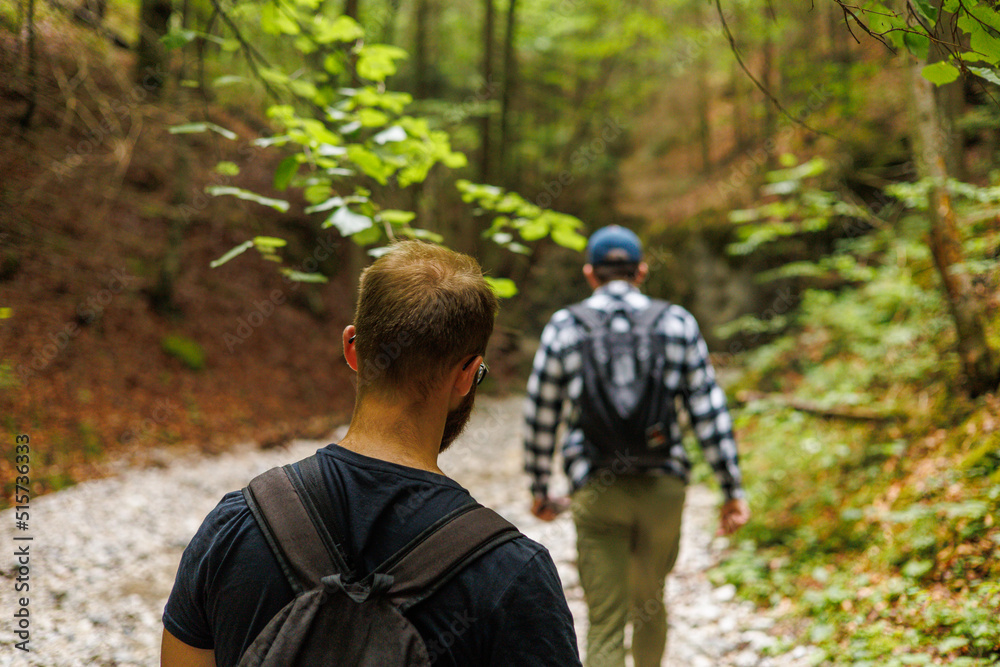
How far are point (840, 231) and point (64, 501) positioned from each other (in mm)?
11200

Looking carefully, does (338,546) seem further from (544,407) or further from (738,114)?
(738,114)

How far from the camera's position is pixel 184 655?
1.17 m

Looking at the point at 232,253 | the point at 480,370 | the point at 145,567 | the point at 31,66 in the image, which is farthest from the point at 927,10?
the point at 145,567

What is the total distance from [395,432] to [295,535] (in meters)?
0.25

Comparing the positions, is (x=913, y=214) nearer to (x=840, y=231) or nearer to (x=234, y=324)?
(x=840, y=231)

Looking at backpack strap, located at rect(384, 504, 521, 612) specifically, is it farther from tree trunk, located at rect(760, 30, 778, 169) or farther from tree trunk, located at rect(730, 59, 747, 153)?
tree trunk, located at rect(730, 59, 747, 153)

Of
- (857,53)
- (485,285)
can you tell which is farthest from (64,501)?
(857,53)

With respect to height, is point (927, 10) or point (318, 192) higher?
point (927, 10)

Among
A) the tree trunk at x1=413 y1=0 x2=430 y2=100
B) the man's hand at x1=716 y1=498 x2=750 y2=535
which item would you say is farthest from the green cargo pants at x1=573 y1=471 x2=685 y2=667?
the tree trunk at x1=413 y1=0 x2=430 y2=100

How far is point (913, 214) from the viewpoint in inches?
288

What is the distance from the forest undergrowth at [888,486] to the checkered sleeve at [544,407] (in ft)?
6.46

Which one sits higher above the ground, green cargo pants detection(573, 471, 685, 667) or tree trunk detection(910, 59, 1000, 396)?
tree trunk detection(910, 59, 1000, 396)

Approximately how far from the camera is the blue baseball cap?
286 centimetres

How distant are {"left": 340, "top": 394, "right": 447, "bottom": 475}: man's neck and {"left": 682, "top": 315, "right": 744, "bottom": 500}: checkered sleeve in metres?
1.92
